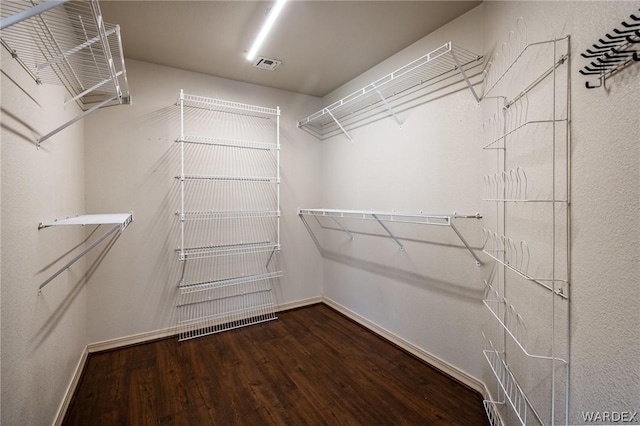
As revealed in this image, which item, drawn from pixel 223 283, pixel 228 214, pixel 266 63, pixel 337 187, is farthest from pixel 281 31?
pixel 223 283

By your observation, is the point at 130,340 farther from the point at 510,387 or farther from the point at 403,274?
the point at 510,387

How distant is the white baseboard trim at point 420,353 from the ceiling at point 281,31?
99.3 inches

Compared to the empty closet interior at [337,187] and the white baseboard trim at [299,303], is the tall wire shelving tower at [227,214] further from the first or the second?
the white baseboard trim at [299,303]

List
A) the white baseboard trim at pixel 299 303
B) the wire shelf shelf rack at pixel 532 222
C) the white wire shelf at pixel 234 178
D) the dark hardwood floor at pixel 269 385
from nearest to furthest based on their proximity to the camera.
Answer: the wire shelf shelf rack at pixel 532 222
the dark hardwood floor at pixel 269 385
the white wire shelf at pixel 234 178
the white baseboard trim at pixel 299 303

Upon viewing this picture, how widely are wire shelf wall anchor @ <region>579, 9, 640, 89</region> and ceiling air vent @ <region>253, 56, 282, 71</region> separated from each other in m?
2.35

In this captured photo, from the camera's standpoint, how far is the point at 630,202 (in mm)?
773

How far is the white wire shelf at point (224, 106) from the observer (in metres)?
2.78

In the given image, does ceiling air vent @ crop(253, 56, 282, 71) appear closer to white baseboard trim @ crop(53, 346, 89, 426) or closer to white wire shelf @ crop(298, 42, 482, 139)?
white wire shelf @ crop(298, 42, 482, 139)

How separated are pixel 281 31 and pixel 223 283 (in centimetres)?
239

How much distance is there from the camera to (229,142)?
302cm

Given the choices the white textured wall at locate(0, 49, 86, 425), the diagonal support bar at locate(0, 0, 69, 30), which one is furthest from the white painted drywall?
the white textured wall at locate(0, 49, 86, 425)

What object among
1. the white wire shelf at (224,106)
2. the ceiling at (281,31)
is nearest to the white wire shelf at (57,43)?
the ceiling at (281,31)

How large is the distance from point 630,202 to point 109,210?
323 centimetres

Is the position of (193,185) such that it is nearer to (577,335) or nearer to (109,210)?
(109,210)
